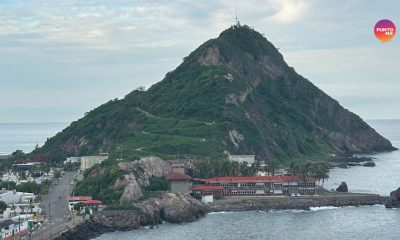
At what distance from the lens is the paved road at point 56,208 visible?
367 ft

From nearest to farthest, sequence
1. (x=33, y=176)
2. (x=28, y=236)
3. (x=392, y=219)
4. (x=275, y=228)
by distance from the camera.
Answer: (x=28, y=236) < (x=275, y=228) < (x=392, y=219) < (x=33, y=176)

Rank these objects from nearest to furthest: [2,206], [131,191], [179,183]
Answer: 1. [2,206]
2. [131,191]
3. [179,183]

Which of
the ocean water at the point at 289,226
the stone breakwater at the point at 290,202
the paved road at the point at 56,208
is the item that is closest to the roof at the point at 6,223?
the paved road at the point at 56,208

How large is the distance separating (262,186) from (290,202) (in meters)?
10.9

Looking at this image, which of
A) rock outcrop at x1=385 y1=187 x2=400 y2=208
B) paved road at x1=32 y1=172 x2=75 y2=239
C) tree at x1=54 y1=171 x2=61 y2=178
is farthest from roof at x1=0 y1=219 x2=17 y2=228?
rock outcrop at x1=385 y1=187 x2=400 y2=208

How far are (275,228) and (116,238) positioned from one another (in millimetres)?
25200

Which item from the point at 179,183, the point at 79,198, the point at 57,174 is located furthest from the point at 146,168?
the point at 57,174

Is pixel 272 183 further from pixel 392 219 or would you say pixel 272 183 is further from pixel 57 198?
pixel 57 198

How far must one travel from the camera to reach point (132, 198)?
137125 mm

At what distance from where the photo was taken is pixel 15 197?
139 m

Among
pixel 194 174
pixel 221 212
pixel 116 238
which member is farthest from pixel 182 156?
pixel 116 238

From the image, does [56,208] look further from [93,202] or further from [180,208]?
[180,208]

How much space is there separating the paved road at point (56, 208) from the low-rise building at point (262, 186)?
94.4 ft

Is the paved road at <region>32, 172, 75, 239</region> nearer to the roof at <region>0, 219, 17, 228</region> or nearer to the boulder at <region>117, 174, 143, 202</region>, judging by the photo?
the roof at <region>0, 219, 17, 228</region>
